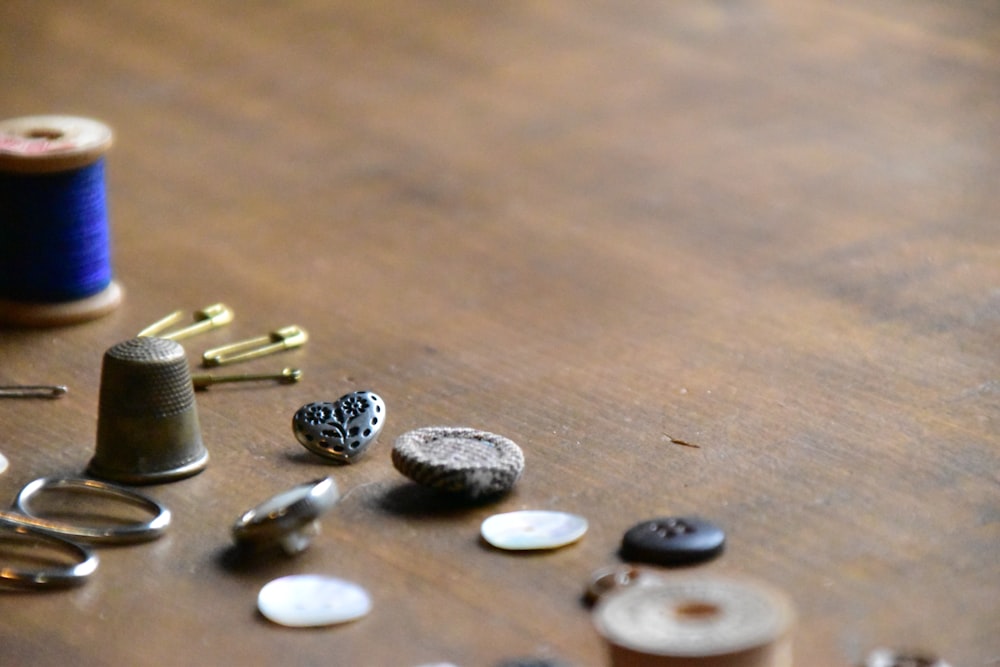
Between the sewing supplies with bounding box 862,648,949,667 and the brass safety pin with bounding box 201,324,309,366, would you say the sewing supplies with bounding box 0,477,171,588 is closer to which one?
the brass safety pin with bounding box 201,324,309,366

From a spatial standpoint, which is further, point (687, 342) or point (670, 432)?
point (687, 342)

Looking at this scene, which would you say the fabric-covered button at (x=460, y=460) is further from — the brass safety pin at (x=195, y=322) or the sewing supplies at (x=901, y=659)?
the brass safety pin at (x=195, y=322)

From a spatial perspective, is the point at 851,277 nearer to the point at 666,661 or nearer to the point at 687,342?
the point at 687,342

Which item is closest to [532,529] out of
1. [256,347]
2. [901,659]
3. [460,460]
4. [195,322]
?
[460,460]

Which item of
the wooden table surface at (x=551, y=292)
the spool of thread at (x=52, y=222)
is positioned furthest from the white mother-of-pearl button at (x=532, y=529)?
the spool of thread at (x=52, y=222)

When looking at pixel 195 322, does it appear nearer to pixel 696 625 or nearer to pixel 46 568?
pixel 46 568

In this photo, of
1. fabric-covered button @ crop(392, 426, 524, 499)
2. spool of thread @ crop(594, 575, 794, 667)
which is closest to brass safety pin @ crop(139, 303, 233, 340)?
fabric-covered button @ crop(392, 426, 524, 499)

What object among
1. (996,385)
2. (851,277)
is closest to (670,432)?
(996,385)
